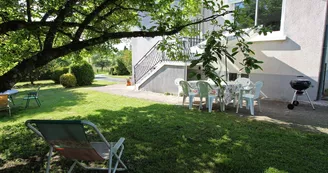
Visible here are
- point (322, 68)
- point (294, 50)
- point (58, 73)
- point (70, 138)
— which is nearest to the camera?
point (70, 138)

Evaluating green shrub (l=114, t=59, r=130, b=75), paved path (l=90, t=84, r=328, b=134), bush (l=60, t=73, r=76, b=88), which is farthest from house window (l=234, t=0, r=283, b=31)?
green shrub (l=114, t=59, r=130, b=75)

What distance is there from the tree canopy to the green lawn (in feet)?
5.24

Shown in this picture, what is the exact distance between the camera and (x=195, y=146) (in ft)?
12.9

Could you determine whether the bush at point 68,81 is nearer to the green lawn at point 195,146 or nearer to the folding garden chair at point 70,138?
the green lawn at point 195,146

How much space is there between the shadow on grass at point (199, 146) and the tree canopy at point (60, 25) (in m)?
1.64

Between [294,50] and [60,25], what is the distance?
26.7 ft

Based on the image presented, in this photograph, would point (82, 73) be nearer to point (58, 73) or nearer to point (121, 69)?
point (58, 73)

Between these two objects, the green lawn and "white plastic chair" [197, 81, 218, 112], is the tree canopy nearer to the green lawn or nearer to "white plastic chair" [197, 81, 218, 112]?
the green lawn

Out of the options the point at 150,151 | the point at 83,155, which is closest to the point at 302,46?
the point at 150,151

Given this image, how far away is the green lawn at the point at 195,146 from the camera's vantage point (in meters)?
3.21

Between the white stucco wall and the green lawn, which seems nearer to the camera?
the green lawn

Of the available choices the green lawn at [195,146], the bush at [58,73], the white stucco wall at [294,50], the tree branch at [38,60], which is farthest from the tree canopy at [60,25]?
the bush at [58,73]

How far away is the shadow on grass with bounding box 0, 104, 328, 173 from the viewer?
10.5 feet

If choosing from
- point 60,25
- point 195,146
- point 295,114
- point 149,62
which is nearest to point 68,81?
point 149,62
